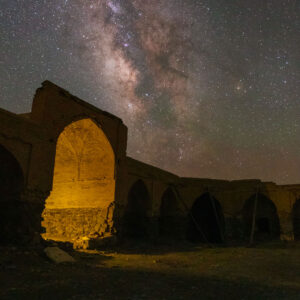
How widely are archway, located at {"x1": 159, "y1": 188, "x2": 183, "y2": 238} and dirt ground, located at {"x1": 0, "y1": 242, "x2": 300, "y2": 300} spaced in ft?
33.5

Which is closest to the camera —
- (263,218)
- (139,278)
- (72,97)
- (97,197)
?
(139,278)

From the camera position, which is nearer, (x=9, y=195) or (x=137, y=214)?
(x=9, y=195)

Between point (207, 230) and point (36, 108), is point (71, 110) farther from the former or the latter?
point (207, 230)

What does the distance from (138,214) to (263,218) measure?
29.2 feet

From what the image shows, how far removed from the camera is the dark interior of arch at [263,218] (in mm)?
21734

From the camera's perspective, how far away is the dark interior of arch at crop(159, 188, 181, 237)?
21.0 metres

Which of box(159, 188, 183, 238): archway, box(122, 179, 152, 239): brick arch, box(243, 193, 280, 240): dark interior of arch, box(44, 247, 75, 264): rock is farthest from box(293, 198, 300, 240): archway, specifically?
box(44, 247, 75, 264): rock

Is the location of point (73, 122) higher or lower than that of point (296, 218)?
higher

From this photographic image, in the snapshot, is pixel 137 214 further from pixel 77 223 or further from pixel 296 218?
pixel 296 218

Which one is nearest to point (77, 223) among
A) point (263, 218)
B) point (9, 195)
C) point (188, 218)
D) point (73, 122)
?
point (73, 122)

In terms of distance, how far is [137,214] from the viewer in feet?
64.1

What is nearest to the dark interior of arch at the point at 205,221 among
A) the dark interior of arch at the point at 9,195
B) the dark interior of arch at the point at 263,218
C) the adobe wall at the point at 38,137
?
A: the dark interior of arch at the point at 263,218

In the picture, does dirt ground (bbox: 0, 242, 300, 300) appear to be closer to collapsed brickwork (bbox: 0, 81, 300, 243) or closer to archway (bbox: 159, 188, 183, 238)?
collapsed brickwork (bbox: 0, 81, 300, 243)

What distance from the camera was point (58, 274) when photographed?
7.79m
